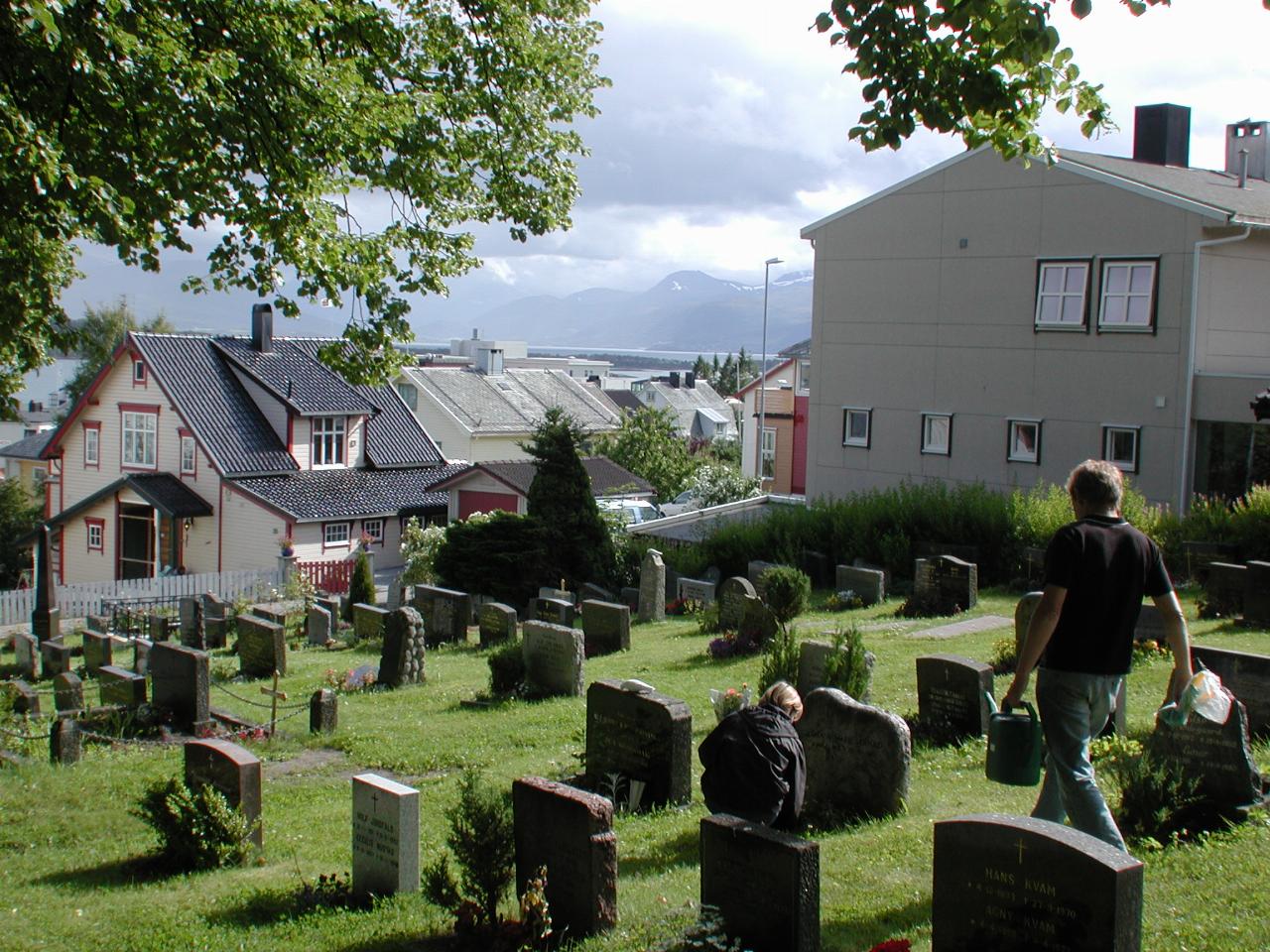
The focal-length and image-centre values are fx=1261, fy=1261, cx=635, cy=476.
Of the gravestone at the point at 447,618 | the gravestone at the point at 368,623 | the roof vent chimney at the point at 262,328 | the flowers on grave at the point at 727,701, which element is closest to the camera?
the flowers on grave at the point at 727,701

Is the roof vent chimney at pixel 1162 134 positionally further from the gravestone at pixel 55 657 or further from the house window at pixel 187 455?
the house window at pixel 187 455

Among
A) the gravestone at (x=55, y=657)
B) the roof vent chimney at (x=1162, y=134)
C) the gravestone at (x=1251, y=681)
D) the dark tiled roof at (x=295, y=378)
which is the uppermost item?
the roof vent chimney at (x=1162, y=134)

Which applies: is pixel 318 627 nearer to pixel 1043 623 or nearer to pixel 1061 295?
pixel 1043 623

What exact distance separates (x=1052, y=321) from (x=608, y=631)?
54.4 feet

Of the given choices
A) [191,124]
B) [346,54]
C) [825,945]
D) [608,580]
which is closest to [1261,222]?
[608,580]

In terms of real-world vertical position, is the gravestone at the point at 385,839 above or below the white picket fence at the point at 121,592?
above

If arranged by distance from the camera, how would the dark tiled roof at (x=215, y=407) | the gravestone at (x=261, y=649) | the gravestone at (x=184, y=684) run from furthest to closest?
the dark tiled roof at (x=215, y=407)
the gravestone at (x=261, y=649)
the gravestone at (x=184, y=684)

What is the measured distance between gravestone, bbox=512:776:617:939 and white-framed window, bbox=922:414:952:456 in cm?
2631

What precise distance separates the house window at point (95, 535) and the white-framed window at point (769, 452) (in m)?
28.9

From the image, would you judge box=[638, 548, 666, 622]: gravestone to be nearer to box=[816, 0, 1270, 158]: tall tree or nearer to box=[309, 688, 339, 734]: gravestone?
box=[309, 688, 339, 734]: gravestone

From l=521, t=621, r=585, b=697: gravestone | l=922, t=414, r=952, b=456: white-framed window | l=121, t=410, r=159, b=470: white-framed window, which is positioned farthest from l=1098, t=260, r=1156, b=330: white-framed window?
l=121, t=410, r=159, b=470: white-framed window

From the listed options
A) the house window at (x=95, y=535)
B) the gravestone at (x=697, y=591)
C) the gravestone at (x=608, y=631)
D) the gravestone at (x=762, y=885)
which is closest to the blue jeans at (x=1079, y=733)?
the gravestone at (x=762, y=885)

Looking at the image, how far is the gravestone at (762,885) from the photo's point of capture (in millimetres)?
6066

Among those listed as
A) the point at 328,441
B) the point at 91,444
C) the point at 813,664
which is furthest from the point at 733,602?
the point at 91,444
